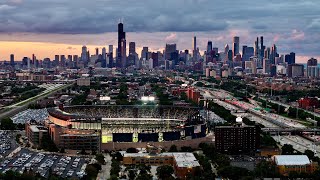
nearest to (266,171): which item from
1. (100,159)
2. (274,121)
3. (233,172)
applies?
(233,172)

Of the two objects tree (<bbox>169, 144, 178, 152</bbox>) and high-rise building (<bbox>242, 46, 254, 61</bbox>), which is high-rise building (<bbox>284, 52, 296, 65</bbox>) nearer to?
high-rise building (<bbox>242, 46, 254, 61</bbox>)

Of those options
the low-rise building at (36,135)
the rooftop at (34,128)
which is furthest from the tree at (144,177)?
the rooftop at (34,128)

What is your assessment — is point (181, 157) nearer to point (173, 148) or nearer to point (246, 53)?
point (173, 148)

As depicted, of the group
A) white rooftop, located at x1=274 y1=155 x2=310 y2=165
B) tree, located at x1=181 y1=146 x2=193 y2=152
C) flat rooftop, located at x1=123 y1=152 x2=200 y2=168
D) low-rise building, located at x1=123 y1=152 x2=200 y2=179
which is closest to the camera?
flat rooftop, located at x1=123 y1=152 x2=200 y2=168

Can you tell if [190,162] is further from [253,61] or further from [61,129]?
[253,61]

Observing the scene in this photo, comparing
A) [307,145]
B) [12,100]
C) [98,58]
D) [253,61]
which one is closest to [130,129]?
[307,145]

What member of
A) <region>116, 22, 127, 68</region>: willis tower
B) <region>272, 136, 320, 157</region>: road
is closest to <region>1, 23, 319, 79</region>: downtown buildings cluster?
<region>116, 22, 127, 68</region>: willis tower
